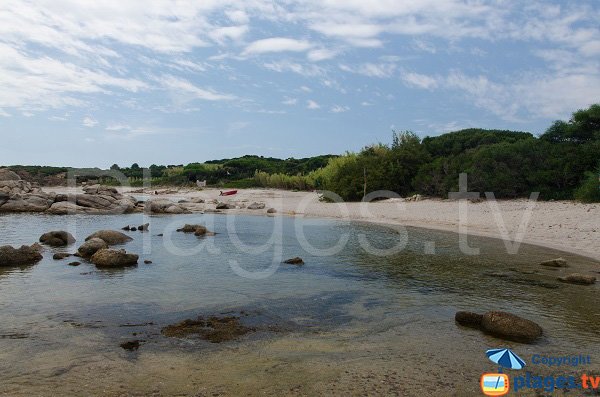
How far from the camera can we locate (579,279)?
10.8 metres

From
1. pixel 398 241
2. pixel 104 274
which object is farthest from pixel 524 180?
pixel 104 274

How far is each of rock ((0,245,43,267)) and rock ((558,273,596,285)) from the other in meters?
15.2

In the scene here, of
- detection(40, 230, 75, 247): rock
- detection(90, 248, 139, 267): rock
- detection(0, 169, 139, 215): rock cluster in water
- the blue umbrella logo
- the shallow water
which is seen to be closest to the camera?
the shallow water

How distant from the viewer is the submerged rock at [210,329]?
7.16m

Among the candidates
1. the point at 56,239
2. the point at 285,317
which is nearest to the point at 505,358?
the point at 285,317

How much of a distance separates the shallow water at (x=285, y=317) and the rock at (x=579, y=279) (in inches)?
15.6

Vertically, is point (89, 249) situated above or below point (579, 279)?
below

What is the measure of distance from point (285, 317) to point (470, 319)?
3340 mm

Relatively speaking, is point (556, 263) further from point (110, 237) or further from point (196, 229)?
point (110, 237)

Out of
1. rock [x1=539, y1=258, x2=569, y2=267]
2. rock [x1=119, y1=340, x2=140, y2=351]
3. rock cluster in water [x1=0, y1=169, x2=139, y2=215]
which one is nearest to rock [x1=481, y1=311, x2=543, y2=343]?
rock [x1=119, y1=340, x2=140, y2=351]

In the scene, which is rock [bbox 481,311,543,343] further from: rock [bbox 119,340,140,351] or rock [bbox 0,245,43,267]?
rock [bbox 0,245,43,267]

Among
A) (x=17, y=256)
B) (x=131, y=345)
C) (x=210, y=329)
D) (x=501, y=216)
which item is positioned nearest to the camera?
(x=131, y=345)

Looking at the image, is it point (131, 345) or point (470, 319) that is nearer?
point (131, 345)

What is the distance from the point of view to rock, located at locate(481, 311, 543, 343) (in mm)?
7066
